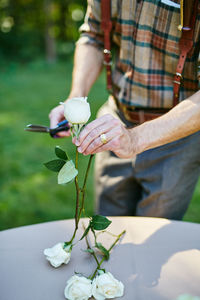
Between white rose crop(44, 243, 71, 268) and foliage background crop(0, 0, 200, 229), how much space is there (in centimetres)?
170

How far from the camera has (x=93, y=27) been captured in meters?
1.60

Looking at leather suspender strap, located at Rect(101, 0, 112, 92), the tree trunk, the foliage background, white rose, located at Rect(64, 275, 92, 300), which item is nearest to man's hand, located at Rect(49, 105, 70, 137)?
leather suspender strap, located at Rect(101, 0, 112, 92)

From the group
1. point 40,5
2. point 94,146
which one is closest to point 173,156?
point 94,146

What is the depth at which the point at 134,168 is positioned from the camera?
160 cm

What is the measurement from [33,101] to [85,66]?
3906 mm

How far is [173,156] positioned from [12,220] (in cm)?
163

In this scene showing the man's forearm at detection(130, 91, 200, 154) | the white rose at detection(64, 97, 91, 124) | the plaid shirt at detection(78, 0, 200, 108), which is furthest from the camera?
the plaid shirt at detection(78, 0, 200, 108)

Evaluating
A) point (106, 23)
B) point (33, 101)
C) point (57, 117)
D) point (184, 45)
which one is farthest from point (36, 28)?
point (184, 45)

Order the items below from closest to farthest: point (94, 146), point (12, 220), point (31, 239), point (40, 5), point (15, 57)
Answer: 1. point (94, 146)
2. point (31, 239)
3. point (12, 220)
4. point (15, 57)
5. point (40, 5)

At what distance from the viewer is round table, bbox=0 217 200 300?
975 mm

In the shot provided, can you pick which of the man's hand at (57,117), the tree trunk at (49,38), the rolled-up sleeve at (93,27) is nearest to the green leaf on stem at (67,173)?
the man's hand at (57,117)

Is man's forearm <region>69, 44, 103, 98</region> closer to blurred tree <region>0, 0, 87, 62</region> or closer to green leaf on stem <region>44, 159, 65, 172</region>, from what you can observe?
green leaf on stem <region>44, 159, 65, 172</region>

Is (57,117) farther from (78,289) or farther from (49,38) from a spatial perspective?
(49,38)

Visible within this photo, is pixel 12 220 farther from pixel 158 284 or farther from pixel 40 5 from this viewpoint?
pixel 40 5
